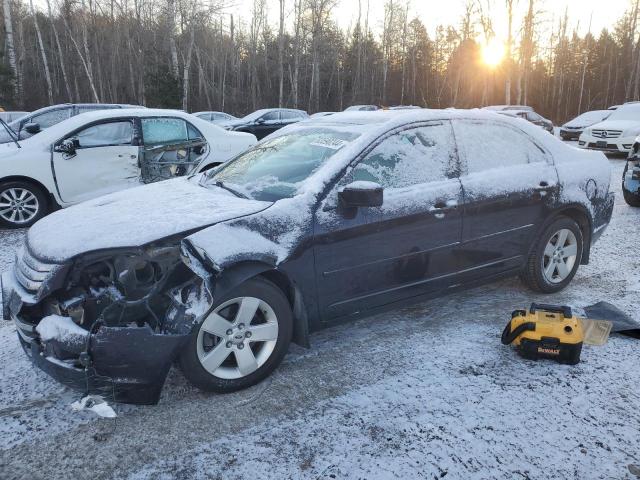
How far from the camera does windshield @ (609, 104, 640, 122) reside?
14868mm

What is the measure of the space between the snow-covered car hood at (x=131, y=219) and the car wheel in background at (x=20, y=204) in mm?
3757

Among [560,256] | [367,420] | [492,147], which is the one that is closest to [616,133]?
[560,256]

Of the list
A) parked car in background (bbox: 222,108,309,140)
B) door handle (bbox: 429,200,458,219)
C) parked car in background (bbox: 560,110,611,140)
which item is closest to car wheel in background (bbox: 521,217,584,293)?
door handle (bbox: 429,200,458,219)

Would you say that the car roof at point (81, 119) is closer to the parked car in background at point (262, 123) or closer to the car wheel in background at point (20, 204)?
the car wheel in background at point (20, 204)

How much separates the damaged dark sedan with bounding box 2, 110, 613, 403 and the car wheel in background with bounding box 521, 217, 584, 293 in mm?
17

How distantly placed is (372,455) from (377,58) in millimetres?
49878

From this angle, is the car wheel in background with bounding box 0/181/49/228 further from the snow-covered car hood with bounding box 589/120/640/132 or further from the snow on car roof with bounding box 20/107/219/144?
the snow-covered car hood with bounding box 589/120/640/132

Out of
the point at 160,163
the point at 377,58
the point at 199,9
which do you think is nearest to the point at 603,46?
the point at 377,58

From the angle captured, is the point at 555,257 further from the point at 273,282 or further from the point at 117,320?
the point at 117,320

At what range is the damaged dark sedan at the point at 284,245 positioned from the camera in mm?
2541

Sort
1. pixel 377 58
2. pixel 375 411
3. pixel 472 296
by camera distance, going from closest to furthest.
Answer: pixel 375 411 < pixel 472 296 < pixel 377 58

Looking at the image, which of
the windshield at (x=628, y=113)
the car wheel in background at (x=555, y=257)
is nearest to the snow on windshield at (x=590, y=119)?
the windshield at (x=628, y=113)

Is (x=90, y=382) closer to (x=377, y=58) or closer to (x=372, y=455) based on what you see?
(x=372, y=455)

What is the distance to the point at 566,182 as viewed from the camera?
4035 mm
